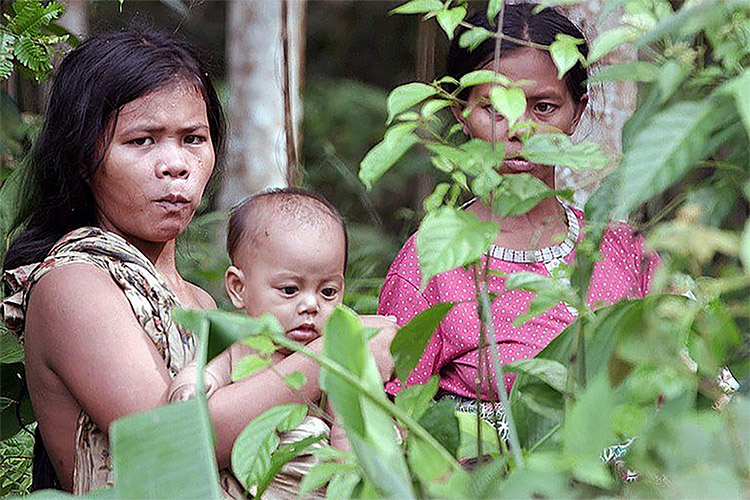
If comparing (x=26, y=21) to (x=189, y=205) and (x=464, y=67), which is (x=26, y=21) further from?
(x=464, y=67)

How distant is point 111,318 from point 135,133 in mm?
353

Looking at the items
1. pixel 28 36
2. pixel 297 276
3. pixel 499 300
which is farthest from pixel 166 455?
pixel 28 36

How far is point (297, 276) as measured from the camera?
Answer: 201 cm

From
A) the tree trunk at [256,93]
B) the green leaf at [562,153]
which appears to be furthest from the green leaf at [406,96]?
the tree trunk at [256,93]

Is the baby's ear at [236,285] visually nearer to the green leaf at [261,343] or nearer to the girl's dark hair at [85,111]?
the girl's dark hair at [85,111]

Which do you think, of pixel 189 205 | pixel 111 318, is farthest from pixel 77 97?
pixel 111 318

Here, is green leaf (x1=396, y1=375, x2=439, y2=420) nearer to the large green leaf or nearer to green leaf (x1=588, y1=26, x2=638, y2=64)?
the large green leaf

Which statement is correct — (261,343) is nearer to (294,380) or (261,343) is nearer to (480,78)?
(294,380)

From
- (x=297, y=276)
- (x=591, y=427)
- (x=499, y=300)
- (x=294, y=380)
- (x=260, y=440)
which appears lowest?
(x=499, y=300)

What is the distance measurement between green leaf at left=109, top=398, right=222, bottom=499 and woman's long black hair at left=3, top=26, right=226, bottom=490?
102 cm

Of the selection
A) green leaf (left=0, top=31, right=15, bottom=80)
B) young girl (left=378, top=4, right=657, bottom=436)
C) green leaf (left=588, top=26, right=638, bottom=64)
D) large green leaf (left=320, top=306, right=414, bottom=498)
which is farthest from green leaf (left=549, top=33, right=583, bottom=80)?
green leaf (left=0, top=31, right=15, bottom=80)

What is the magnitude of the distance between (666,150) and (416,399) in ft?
1.50

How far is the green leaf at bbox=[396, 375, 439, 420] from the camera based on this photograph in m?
1.33

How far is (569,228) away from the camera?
7.36 ft
